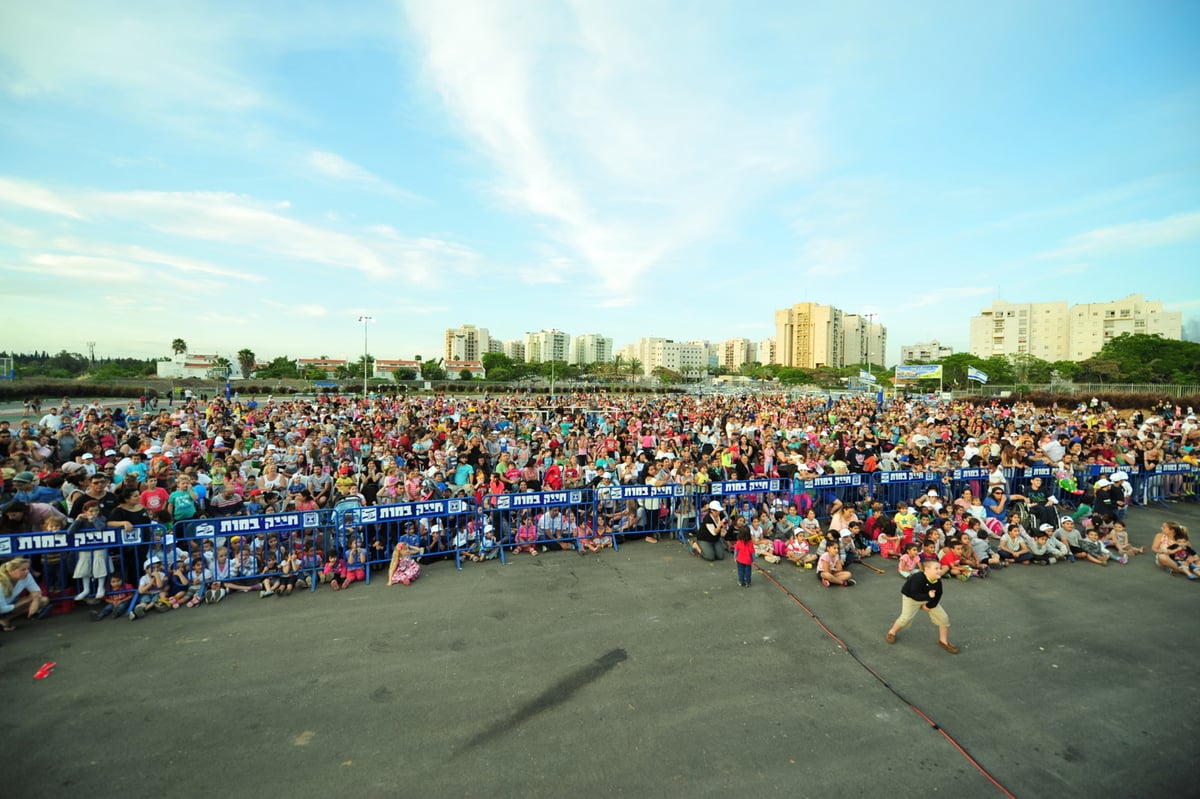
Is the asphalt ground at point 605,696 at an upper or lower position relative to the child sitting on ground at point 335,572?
lower

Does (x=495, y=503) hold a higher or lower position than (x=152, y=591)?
higher

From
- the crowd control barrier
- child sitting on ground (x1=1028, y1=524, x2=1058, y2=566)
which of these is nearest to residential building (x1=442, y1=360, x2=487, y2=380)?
the crowd control barrier

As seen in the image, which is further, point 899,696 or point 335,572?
point 335,572

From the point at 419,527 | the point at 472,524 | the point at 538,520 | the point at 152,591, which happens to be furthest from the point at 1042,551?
the point at 152,591

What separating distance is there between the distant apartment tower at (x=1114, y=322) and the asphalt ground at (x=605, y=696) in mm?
167850

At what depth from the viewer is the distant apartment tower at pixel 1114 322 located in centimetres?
12975

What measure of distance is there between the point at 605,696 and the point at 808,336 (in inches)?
7310

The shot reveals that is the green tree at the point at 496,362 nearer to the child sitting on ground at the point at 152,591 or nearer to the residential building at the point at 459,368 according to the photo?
the residential building at the point at 459,368

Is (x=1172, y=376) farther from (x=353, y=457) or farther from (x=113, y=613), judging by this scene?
(x=113, y=613)

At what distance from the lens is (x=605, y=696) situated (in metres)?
5.18

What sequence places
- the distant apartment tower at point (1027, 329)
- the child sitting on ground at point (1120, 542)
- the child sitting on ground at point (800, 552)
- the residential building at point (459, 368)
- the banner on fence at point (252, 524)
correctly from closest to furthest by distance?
the banner on fence at point (252, 524) < the child sitting on ground at point (800, 552) < the child sitting on ground at point (1120, 542) < the residential building at point (459, 368) < the distant apartment tower at point (1027, 329)

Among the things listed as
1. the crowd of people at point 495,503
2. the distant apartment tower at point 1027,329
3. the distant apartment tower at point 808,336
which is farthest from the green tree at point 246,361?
the distant apartment tower at point 1027,329

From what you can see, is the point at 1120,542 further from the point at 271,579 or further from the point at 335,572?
the point at 271,579

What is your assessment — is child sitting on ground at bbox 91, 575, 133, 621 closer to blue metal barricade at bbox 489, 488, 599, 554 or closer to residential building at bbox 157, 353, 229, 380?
blue metal barricade at bbox 489, 488, 599, 554
